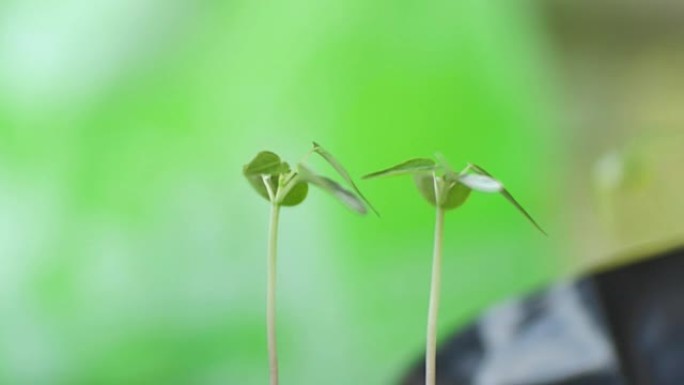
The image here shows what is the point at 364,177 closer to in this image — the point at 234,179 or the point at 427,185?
the point at 427,185

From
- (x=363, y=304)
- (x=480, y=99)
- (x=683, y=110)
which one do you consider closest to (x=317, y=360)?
(x=363, y=304)

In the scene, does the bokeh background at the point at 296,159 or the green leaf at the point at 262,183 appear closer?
the green leaf at the point at 262,183

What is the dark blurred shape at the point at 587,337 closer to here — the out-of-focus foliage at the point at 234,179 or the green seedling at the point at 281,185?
the out-of-focus foliage at the point at 234,179

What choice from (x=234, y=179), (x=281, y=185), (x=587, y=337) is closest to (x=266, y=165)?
(x=281, y=185)

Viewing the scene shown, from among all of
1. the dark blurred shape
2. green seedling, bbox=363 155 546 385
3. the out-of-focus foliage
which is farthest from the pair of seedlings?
the out-of-focus foliage

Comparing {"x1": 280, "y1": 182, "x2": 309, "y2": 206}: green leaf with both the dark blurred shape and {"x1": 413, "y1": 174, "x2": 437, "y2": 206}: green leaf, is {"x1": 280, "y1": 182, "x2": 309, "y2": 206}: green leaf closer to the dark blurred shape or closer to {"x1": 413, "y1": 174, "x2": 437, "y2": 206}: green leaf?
{"x1": 413, "y1": 174, "x2": 437, "y2": 206}: green leaf

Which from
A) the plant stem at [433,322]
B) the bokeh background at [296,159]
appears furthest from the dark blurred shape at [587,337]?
the plant stem at [433,322]
